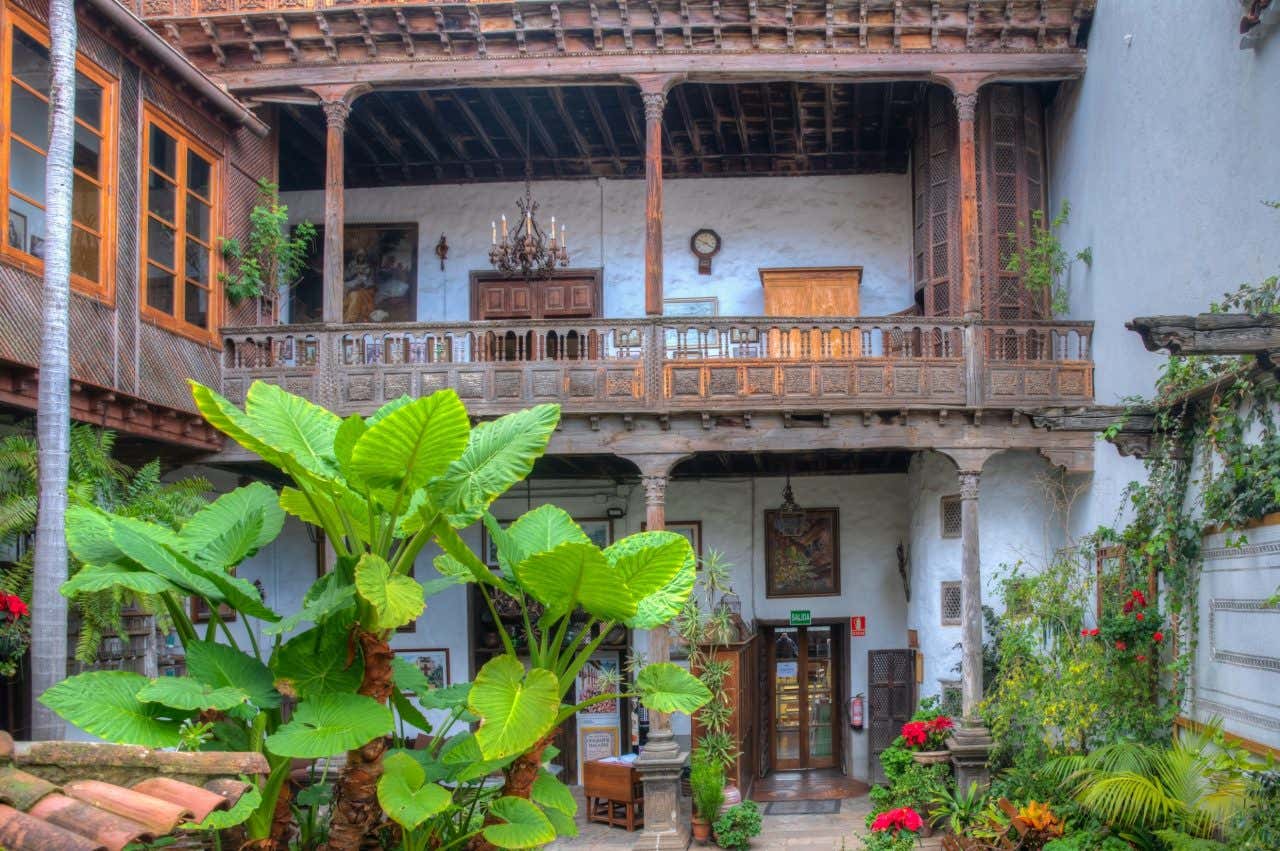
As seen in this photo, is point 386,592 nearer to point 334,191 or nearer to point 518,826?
point 518,826

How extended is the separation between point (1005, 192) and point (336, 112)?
26.1ft

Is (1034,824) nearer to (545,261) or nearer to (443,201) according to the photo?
(545,261)

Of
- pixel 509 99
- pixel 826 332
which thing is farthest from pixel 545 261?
pixel 826 332

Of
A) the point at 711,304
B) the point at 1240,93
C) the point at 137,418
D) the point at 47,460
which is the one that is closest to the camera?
the point at 47,460

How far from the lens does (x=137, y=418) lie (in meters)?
13.1

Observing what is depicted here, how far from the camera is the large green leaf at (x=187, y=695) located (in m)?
6.80

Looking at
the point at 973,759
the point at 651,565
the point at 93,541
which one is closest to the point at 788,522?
the point at 973,759

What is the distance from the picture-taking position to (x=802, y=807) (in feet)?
52.9

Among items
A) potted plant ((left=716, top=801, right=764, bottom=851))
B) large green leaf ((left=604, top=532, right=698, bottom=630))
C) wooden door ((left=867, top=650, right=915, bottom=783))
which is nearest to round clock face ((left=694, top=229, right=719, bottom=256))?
wooden door ((left=867, top=650, right=915, bottom=783))

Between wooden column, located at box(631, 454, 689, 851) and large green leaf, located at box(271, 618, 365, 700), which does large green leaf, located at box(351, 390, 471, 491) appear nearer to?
large green leaf, located at box(271, 618, 365, 700)

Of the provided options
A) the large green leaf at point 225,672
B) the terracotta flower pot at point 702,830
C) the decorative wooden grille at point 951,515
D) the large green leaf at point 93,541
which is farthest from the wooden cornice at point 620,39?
the large green leaf at point 225,672

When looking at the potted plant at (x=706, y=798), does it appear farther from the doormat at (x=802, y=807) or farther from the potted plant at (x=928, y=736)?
the potted plant at (x=928, y=736)

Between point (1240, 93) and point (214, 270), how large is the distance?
10.6 metres

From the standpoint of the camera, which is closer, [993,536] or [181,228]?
[181,228]
